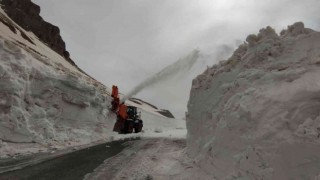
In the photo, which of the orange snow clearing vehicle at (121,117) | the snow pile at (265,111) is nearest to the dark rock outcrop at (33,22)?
the orange snow clearing vehicle at (121,117)

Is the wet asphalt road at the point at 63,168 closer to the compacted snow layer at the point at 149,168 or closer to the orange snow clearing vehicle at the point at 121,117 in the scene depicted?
the compacted snow layer at the point at 149,168

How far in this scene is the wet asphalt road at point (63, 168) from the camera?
1124 cm

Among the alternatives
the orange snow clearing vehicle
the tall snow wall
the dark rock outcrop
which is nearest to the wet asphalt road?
the tall snow wall

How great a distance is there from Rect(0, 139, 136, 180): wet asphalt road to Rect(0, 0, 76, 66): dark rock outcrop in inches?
2776

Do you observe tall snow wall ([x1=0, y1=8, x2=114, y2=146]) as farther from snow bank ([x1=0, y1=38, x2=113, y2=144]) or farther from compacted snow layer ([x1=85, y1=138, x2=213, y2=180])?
compacted snow layer ([x1=85, y1=138, x2=213, y2=180])

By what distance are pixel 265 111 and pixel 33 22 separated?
278ft

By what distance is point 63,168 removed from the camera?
12812mm

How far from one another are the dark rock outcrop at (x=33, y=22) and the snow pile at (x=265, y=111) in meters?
75.9

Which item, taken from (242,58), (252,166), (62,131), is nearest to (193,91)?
(242,58)

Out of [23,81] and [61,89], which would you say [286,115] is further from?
[61,89]

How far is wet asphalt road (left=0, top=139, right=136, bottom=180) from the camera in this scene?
11242 mm

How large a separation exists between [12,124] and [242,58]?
1260 centimetres

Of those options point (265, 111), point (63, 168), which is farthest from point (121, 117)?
point (265, 111)

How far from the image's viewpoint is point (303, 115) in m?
7.33
